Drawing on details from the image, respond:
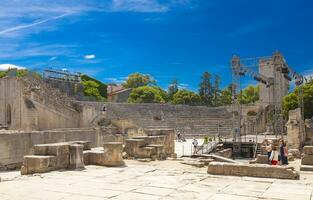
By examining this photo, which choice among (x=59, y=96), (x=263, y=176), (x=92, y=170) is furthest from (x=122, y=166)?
(x=59, y=96)

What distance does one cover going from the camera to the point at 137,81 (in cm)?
7894

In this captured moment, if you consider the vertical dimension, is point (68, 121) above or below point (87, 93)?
below

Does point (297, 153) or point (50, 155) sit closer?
point (50, 155)

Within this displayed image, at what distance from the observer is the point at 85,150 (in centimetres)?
1096

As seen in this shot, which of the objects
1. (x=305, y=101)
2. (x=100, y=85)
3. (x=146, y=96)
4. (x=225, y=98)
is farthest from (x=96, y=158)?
(x=225, y=98)

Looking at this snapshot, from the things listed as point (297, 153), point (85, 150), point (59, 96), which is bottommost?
point (297, 153)

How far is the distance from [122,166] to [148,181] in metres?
2.71

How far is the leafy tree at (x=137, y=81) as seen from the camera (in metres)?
78.8

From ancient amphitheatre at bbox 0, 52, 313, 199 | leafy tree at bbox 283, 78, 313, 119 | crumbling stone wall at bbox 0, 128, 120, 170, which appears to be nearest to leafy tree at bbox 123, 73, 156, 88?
leafy tree at bbox 283, 78, 313, 119

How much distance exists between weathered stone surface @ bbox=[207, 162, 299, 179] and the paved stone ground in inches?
12.5

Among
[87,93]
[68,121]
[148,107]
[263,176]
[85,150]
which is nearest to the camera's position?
[263,176]

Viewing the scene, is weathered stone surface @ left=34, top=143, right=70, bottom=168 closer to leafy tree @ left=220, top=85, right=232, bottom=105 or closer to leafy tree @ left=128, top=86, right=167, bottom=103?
leafy tree @ left=128, top=86, right=167, bottom=103

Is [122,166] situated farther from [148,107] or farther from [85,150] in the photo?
[148,107]

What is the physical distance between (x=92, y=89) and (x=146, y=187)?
52.4 metres
